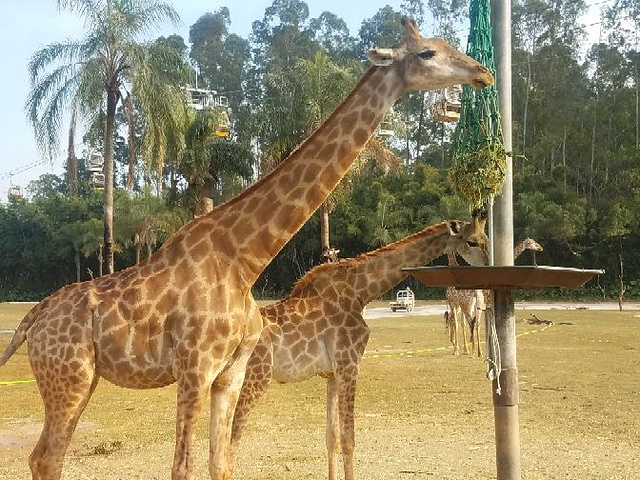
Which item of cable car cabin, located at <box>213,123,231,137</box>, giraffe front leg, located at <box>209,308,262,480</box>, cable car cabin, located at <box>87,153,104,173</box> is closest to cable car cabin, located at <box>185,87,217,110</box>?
cable car cabin, located at <box>213,123,231,137</box>

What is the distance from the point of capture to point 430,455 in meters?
8.21

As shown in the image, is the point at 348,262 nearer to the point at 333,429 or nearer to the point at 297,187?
the point at 333,429

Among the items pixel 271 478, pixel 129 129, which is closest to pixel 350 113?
pixel 271 478

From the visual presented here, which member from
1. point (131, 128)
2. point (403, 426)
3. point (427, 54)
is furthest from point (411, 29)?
point (131, 128)

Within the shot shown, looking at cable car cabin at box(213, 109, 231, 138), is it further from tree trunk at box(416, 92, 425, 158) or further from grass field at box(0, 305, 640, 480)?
tree trunk at box(416, 92, 425, 158)

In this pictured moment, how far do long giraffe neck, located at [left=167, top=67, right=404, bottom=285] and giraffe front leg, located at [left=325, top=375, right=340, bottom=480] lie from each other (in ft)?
7.65

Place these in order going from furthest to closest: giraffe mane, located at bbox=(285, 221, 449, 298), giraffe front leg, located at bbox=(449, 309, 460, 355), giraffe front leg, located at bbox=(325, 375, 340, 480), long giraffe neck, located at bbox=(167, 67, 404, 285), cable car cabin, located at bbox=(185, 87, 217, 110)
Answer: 1. cable car cabin, located at bbox=(185, 87, 217, 110)
2. giraffe front leg, located at bbox=(449, 309, 460, 355)
3. giraffe mane, located at bbox=(285, 221, 449, 298)
4. giraffe front leg, located at bbox=(325, 375, 340, 480)
5. long giraffe neck, located at bbox=(167, 67, 404, 285)

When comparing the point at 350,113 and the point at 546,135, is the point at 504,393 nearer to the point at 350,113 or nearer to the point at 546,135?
the point at 350,113

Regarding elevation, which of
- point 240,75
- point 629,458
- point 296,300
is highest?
point 240,75

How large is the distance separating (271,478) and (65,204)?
59.0 m

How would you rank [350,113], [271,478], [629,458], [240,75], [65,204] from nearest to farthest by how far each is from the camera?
1. [350,113]
2. [271,478]
3. [629,458]
4. [65,204]
5. [240,75]

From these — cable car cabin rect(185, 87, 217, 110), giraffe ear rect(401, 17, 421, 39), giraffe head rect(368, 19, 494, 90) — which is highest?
cable car cabin rect(185, 87, 217, 110)

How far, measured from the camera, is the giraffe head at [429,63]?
5289 millimetres

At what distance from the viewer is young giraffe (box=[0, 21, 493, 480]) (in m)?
4.99
